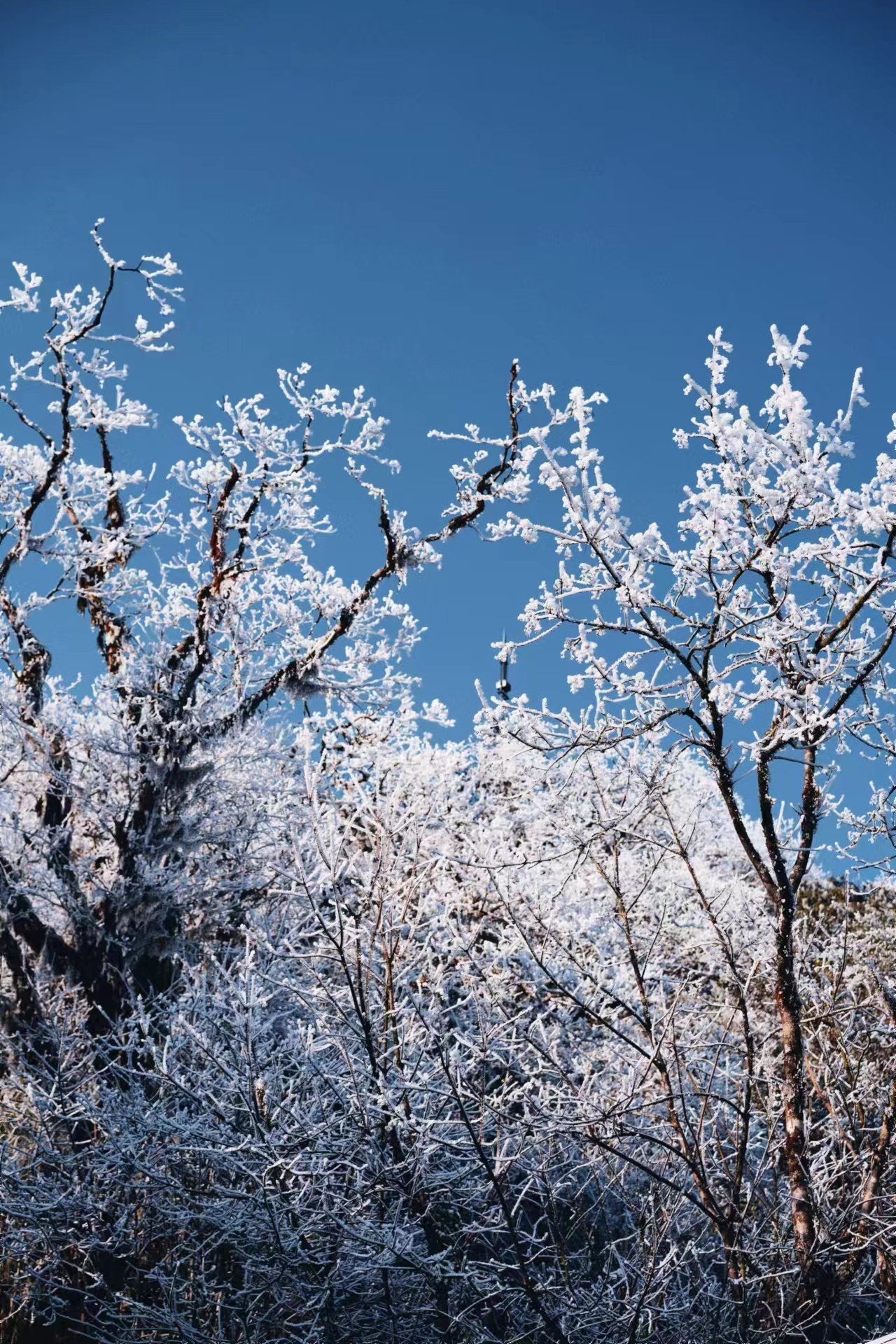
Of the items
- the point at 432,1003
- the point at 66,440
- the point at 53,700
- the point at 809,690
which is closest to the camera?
the point at 809,690

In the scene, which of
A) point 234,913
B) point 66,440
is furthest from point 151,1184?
point 66,440

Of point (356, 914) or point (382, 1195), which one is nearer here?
point (382, 1195)

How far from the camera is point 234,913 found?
9039 mm

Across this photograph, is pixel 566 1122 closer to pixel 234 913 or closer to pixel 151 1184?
pixel 151 1184

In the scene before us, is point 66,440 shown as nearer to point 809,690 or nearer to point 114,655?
point 114,655

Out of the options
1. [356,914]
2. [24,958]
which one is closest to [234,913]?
[24,958]

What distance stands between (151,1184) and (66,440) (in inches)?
263

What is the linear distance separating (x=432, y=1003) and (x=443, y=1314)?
1.44 m

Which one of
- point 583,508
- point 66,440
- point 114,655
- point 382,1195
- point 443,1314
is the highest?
point 66,440

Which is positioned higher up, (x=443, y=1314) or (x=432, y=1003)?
(x=432, y=1003)

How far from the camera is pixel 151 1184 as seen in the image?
14.4ft

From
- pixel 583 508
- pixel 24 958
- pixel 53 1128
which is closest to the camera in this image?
pixel 583 508

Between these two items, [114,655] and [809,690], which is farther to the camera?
[114,655]

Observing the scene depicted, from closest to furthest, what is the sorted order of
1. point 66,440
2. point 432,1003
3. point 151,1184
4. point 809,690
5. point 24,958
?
point 809,690, point 151,1184, point 432,1003, point 24,958, point 66,440
